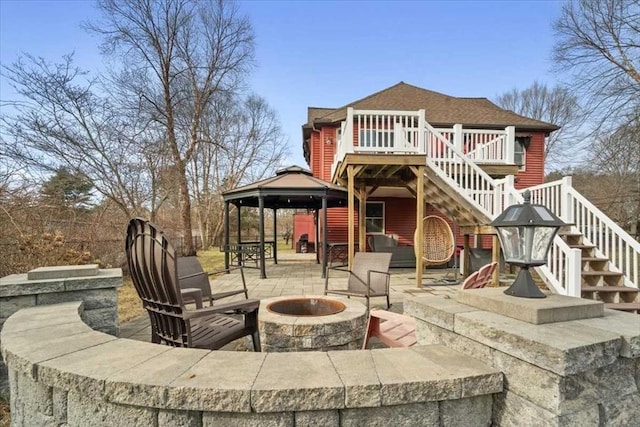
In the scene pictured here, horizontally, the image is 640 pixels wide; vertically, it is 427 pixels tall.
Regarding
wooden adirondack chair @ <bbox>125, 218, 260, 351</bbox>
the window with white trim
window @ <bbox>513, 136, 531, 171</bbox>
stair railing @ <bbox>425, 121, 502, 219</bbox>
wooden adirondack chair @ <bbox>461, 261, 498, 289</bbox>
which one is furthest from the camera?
window @ <bbox>513, 136, 531, 171</bbox>

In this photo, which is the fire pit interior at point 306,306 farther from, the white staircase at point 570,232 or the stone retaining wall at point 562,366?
the white staircase at point 570,232

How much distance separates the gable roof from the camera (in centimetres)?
1181

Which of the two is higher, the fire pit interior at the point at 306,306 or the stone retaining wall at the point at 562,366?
the stone retaining wall at the point at 562,366

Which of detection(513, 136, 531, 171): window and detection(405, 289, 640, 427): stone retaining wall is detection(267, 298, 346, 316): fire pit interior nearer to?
detection(405, 289, 640, 427): stone retaining wall

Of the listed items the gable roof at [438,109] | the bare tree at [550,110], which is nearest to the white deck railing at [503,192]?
the gable roof at [438,109]

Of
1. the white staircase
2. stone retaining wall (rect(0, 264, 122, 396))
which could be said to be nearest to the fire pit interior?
stone retaining wall (rect(0, 264, 122, 396))

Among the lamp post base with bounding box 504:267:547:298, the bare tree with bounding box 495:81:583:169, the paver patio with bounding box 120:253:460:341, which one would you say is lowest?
the paver patio with bounding box 120:253:460:341

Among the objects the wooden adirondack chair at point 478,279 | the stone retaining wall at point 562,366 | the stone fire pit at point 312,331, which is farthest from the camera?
the wooden adirondack chair at point 478,279

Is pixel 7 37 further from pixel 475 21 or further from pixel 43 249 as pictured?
pixel 475 21

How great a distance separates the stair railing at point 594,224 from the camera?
4.50 metres

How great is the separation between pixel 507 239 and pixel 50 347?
238 cm

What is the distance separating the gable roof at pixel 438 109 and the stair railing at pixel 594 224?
6.80 meters

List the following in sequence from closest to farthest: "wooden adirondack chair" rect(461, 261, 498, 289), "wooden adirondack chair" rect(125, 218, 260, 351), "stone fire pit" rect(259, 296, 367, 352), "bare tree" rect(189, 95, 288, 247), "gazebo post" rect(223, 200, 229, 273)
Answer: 1. "wooden adirondack chair" rect(125, 218, 260, 351)
2. "stone fire pit" rect(259, 296, 367, 352)
3. "wooden adirondack chair" rect(461, 261, 498, 289)
4. "gazebo post" rect(223, 200, 229, 273)
5. "bare tree" rect(189, 95, 288, 247)

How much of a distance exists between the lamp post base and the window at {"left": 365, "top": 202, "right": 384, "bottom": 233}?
35.0ft
